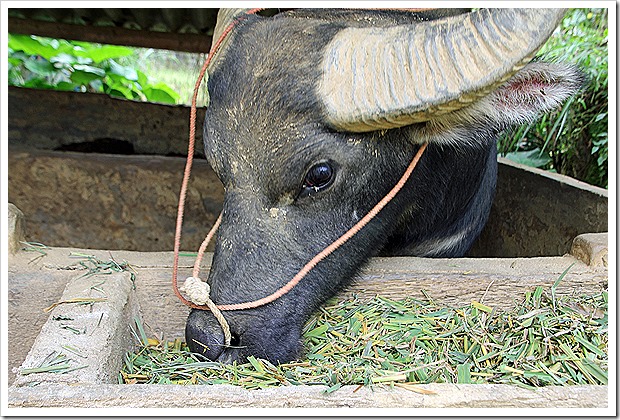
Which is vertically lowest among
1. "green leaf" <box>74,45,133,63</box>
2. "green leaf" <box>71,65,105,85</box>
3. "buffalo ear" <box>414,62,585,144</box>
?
"buffalo ear" <box>414,62,585,144</box>

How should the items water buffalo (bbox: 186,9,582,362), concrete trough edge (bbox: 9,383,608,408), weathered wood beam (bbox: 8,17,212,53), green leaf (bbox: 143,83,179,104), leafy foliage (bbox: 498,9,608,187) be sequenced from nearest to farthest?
1. concrete trough edge (bbox: 9,383,608,408)
2. water buffalo (bbox: 186,9,582,362)
3. leafy foliage (bbox: 498,9,608,187)
4. weathered wood beam (bbox: 8,17,212,53)
5. green leaf (bbox: 143,83,179,104)

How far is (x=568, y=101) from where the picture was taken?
482cm

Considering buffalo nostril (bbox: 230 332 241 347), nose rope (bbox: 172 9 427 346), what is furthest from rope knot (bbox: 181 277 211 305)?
buffalo nostril (bbox: 230 332 241 347)

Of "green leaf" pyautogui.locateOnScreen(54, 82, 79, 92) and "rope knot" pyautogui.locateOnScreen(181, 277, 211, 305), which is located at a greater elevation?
"green leaf" pyautogui.locateOnScreen(54, 82, 79, 92)

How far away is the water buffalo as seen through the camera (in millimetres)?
1960

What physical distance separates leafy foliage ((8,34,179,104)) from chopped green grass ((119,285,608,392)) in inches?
226

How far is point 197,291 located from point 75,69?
649 centimetres

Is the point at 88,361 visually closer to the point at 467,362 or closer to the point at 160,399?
the point at 160,399

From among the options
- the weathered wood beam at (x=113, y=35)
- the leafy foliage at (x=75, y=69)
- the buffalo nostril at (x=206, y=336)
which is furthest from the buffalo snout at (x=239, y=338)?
the leafy foliage at (x=75, y=69)

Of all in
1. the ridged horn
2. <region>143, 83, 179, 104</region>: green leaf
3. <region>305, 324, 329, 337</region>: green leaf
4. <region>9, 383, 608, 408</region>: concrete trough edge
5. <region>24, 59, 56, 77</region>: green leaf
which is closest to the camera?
<region>9, 383, 608, 408</region>: concrete trough edge

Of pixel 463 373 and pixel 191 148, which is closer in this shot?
pixel 463 373

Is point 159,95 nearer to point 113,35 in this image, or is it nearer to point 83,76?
point 83,76

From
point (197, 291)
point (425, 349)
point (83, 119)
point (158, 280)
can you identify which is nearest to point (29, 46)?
point (83, 119)

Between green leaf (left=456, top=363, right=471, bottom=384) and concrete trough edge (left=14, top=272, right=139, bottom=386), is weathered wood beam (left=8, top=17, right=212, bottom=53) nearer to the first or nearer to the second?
concrete trough edge (left=14, top=272, right=139, bottom=386)
